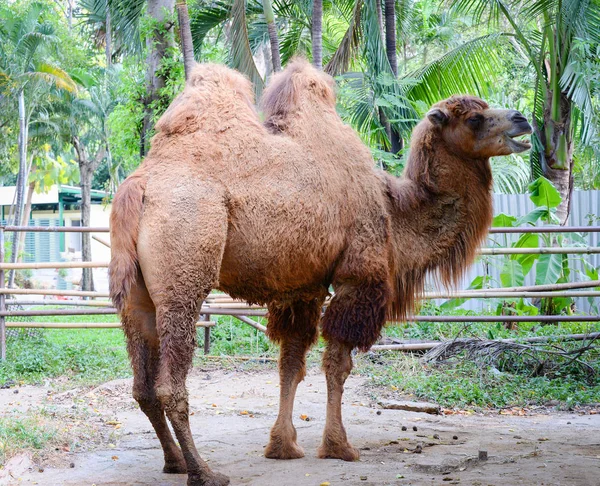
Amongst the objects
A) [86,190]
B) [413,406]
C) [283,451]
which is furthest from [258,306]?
[86,190]

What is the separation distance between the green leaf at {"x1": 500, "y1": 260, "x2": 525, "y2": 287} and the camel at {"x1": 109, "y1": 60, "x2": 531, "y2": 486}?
202 inches

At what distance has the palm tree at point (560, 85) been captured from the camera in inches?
433

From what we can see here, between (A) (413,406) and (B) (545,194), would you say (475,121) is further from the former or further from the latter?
(B) (545,194)

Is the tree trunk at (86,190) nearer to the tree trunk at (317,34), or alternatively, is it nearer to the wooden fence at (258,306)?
the tree trunk at (317,34)

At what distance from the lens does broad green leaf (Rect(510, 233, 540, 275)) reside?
10578 millimetres

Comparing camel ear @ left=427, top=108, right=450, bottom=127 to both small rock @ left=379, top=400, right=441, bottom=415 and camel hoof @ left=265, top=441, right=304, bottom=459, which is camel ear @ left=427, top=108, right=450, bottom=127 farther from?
small rock @ left=379, top=400, right=441, bottom=415

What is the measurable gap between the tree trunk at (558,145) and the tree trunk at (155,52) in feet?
20.6

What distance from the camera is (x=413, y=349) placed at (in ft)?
30.1

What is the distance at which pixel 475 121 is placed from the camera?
5.44 m

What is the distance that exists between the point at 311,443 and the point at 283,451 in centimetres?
56

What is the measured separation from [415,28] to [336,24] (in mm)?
2629

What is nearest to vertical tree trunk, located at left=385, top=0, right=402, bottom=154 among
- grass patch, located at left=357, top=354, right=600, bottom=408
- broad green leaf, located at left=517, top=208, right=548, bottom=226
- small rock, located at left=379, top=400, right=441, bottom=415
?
broad green leaf, located at left=517, top=208, right=548, bottom=226

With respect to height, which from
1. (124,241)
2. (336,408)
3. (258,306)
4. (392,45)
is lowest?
(336,408)

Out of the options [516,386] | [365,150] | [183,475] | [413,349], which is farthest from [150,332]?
[413,349]
